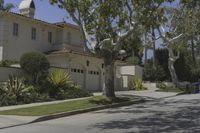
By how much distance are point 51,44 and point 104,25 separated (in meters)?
17.2

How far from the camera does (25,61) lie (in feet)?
92.4

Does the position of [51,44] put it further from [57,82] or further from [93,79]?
[57,82]

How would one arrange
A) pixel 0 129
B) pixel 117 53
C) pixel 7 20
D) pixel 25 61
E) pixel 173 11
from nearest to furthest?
pixel 0 129
pixel 117 53
pixel 25 61
pixel 7 20
pixel 173 11

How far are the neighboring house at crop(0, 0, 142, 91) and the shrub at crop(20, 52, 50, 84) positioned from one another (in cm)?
463

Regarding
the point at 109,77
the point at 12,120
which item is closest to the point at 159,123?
the point at 12,120

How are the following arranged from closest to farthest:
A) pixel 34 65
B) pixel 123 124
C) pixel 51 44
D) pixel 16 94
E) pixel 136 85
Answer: pixel 123 124
pixel 16 94
pixel 34 65
pixel 51 44
pixel 136 85

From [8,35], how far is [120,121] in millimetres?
21317

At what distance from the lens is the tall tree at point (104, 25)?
2319cm

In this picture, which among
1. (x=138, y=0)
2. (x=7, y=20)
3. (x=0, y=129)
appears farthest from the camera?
(x=7, y=20)

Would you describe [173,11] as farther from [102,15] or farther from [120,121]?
[120,121]

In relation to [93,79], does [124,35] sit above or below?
above

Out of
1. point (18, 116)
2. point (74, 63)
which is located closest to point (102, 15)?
point (18, 116)

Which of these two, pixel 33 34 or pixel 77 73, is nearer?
pixel 77 73

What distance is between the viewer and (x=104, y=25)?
24562 mm
